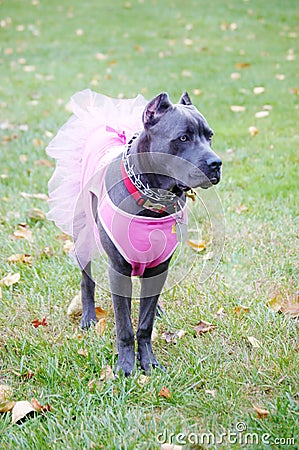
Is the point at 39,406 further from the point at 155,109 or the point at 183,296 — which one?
the point at 155,109

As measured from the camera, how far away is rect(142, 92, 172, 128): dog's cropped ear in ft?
7.28

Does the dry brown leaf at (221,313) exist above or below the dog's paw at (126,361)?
below

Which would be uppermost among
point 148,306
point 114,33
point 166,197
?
point 166,197

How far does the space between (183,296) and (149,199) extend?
98 cm

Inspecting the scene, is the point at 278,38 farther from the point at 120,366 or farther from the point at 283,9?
the point at 120,366

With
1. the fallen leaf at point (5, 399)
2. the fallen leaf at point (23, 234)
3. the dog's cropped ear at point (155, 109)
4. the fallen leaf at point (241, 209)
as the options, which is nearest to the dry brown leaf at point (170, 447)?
the fallen leaf at point (5, 399)

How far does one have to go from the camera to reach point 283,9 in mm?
11898

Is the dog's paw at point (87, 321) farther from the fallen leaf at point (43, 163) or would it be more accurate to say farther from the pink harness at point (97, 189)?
the fallen leaf at point (43, 163)

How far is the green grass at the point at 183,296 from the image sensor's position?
2.17 meters

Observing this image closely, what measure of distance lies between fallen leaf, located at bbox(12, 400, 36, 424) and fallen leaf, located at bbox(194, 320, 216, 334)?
917 millimetres

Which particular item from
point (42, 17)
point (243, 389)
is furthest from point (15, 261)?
point (42, 17)

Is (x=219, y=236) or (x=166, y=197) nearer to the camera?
(x=166, y=197)

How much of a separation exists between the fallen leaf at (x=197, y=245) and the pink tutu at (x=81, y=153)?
0.82 meters

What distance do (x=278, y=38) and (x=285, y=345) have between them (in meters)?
8.18
